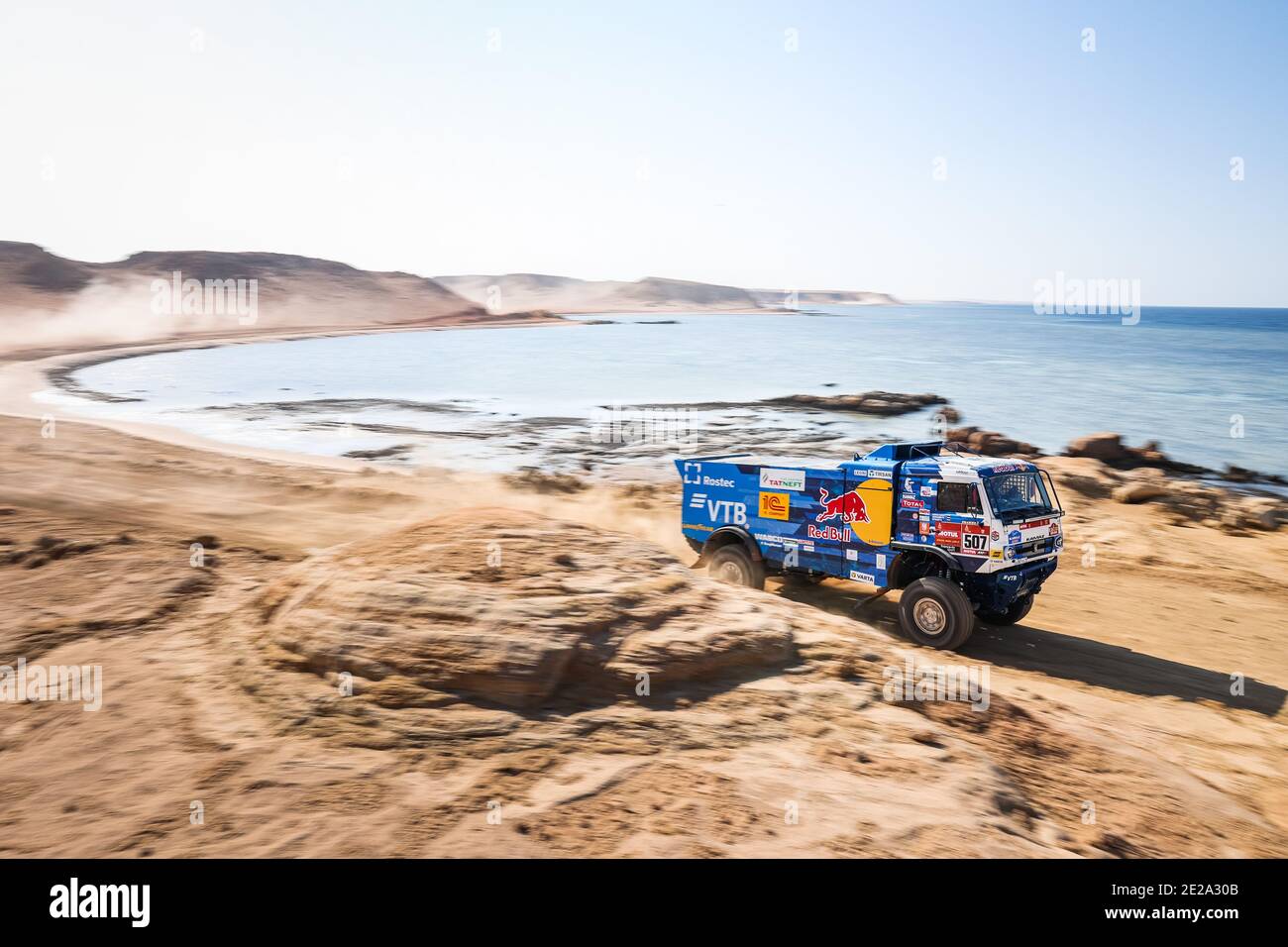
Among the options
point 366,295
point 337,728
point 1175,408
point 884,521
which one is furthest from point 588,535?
point 366,295

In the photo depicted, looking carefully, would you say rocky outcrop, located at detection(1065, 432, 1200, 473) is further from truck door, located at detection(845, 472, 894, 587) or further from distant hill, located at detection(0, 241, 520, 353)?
distant hill, located at detection(0, 241, 520, 353)

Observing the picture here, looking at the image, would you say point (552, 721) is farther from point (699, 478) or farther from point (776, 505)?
point (699, 478)

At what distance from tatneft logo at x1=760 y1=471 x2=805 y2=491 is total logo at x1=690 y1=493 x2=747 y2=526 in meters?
0.58

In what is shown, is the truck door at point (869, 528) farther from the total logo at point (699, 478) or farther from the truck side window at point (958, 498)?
the total logo at point (699, 478)

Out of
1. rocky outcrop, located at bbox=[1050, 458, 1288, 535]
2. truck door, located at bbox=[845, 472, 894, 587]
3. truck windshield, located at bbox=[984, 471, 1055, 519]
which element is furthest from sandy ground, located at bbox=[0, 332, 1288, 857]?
rocky outcrop, located at bbox=[1050, 458, 1288, 535]

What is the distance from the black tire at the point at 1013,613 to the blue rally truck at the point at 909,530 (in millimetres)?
18

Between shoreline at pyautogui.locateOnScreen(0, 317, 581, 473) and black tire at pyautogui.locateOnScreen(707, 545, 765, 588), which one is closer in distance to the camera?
black tire at pyautogui.locateOnScreen(707, 545, 765, 588)

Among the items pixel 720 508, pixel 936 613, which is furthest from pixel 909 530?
pixel 720 508

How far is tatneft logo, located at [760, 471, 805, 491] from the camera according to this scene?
1248cm

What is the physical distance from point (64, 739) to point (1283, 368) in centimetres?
9836

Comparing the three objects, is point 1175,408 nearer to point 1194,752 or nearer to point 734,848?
point 1194,752

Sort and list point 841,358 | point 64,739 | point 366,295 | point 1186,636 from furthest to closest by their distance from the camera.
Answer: point 366,295, point 841,358, point 1186,636, point 64,739

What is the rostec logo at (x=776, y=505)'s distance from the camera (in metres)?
12.7

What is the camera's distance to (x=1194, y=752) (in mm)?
8477
